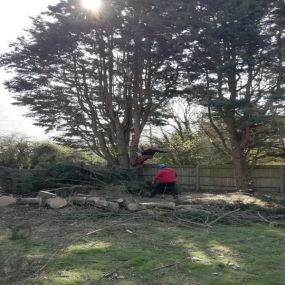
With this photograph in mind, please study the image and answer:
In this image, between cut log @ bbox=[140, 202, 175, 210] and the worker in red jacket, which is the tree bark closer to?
the worker in red jacket

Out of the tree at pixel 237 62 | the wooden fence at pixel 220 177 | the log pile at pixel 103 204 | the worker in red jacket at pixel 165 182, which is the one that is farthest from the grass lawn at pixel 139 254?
the wooden fence at pixel 220 177

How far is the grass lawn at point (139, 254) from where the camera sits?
5781 millimetres

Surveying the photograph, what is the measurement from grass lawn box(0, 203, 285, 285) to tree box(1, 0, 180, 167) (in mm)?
11347

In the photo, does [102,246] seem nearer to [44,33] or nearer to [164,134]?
[44,33]

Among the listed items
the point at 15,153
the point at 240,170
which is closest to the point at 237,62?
the point at 240,170

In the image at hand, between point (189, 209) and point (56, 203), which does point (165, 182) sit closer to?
point (189, 209)

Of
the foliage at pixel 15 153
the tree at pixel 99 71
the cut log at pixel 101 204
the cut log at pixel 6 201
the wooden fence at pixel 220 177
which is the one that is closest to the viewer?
the cut log at pixel 101 204

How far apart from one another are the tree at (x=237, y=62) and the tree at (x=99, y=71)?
1594mm

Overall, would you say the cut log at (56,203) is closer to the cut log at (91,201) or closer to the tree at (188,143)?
the cut log at (91,201)

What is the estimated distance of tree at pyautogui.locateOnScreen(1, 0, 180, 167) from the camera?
63.7ft

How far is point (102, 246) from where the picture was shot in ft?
25.0

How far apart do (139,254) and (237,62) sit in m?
12.1


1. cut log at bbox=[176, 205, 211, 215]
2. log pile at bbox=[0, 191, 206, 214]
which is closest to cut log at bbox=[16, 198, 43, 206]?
log pile at bbox=[0, 191, 206, 214]

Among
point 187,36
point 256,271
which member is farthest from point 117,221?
point 187,36
